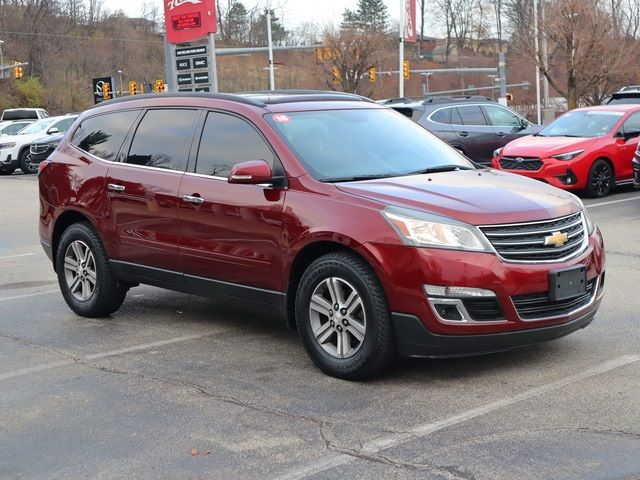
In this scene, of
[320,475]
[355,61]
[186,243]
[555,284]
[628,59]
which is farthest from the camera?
[355,61]

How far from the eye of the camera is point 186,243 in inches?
268

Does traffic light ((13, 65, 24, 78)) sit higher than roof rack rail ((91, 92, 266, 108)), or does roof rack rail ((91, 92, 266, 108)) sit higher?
traffic light ((13, 65, 24, 78))

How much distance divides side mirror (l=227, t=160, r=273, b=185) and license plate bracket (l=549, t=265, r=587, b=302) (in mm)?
1813

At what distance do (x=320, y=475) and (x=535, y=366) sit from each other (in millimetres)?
2086

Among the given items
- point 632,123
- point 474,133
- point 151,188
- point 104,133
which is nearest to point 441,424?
point 151,188

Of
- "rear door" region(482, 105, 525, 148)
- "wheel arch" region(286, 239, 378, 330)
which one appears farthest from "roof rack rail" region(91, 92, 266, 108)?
"rear door" region(482, 105, 525, 148)

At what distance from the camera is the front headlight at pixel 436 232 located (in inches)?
214

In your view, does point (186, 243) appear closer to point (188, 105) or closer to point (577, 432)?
point (188, 105)

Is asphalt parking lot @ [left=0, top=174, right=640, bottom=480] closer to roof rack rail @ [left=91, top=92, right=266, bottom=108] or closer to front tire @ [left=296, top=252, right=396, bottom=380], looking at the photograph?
front tire @ [left=296, top=252, right=396, bottom=380]

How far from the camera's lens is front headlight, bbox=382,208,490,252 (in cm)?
544

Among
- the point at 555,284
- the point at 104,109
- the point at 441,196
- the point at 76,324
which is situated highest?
the point at 104,109

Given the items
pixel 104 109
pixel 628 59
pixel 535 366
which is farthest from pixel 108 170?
pixel 628 59

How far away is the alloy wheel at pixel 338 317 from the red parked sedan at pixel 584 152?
10.5 metres

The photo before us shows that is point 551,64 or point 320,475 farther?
point 551,64
